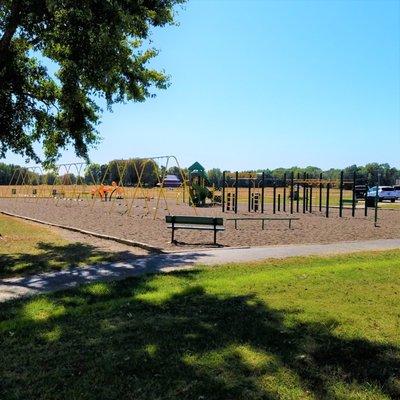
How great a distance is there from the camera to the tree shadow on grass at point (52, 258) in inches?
399

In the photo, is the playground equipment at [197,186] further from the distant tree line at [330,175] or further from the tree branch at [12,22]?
the tree branch at [12,22]

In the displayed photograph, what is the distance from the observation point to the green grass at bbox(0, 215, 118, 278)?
10.4m

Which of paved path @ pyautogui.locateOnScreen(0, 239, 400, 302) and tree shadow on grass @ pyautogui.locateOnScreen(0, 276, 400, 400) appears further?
paved path @ pyautogui.locateOnScreen(0, 239, 400, 302)

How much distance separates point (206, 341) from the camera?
5.18 meters

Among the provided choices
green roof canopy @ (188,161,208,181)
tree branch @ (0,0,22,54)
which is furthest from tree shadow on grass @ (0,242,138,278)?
green roof canopy @ (188,161,208,181)

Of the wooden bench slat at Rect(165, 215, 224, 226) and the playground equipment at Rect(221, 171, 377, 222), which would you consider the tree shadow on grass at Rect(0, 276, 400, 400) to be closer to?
the wooden bench slat at Rect(165, 215, 224, 226)

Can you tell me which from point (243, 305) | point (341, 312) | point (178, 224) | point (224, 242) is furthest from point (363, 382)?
point (178, 224)

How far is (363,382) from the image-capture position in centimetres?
421

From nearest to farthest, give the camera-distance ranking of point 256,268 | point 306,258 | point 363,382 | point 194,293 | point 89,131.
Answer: point 363,382
point 194,293
point 256,268
point 306,258
point 89,131

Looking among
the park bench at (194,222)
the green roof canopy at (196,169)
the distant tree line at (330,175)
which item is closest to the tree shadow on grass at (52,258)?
the park bench at (194,222)

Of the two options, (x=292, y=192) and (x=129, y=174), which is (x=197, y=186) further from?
(x=129, y=174)

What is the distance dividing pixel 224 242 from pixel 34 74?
698cm

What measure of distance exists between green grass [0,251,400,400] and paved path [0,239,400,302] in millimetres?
774

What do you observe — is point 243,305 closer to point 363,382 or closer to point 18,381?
point 363,382
